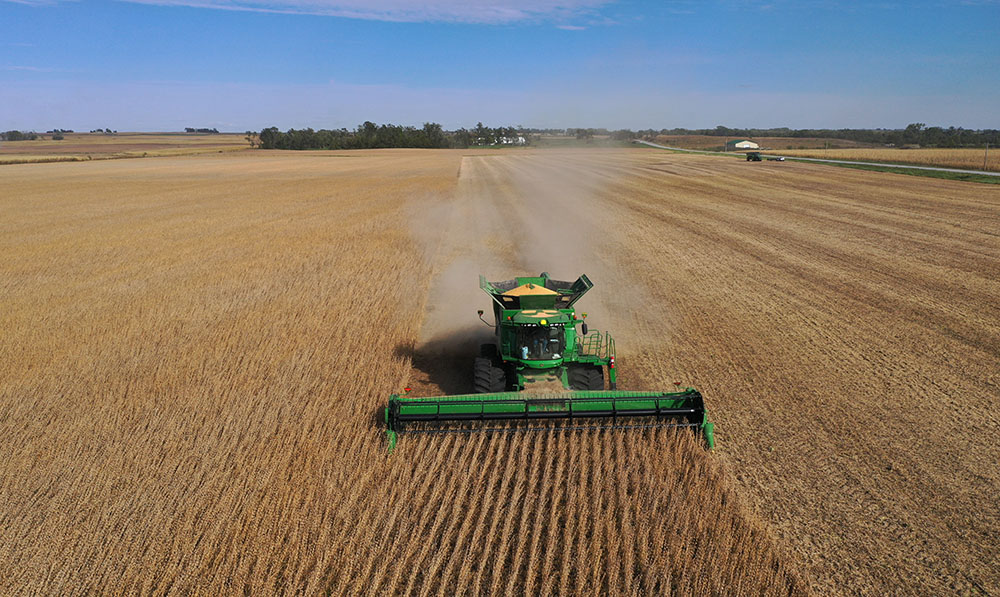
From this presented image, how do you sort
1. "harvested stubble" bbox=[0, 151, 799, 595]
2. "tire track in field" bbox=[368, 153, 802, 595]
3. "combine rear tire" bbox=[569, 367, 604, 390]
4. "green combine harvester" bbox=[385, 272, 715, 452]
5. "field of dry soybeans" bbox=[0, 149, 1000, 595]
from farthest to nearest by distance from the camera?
"combine rear tire" bbox=[569, 367, 604, 390] < "green combine harvester" bbox=[385, 272, 715, 452] < "field of dry soybeans" bbox=[0, 149, 1000, 595] < "harvested stubble" bbox=[0, 151, 799, 595] < "tire track in field" bbox=[368, 153, 802, 595]

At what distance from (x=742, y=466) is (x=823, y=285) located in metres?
12.8

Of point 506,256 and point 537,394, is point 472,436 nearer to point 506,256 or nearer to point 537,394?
point 537,394

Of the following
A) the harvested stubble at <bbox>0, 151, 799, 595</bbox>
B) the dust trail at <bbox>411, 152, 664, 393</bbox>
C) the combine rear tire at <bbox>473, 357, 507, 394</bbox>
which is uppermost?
the combine rear tire at <bbox>473, 357, 507, 394</bbox>

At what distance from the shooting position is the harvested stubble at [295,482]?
7148 millimetres

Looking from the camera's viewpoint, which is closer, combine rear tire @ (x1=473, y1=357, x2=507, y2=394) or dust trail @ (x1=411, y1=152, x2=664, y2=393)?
combine rear tire @ (x1=473, y1=357, x2=507, y2=394)

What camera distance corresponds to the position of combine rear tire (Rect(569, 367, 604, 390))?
10.7 meters

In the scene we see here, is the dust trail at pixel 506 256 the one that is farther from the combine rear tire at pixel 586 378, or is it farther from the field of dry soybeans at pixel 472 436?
the combine rear tire at pixel 586 378

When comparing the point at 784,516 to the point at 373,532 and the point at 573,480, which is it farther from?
the point at 373,532

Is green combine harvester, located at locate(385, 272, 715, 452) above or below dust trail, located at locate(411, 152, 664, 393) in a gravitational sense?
above

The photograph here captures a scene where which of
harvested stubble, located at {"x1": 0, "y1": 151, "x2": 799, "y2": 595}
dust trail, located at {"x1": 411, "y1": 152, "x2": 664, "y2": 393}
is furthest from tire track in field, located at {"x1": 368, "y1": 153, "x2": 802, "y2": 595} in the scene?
dust trail, located at {"x1": 411, "y1": 152, "x2": 664, "y2": 393}

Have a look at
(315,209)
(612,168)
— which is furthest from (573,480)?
(612,168)

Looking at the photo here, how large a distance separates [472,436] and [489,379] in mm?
1396

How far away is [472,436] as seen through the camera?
383 inches

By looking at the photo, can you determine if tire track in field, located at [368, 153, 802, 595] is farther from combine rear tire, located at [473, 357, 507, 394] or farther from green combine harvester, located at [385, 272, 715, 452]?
combine rear tire, located at [473, 357, 507, 394]
